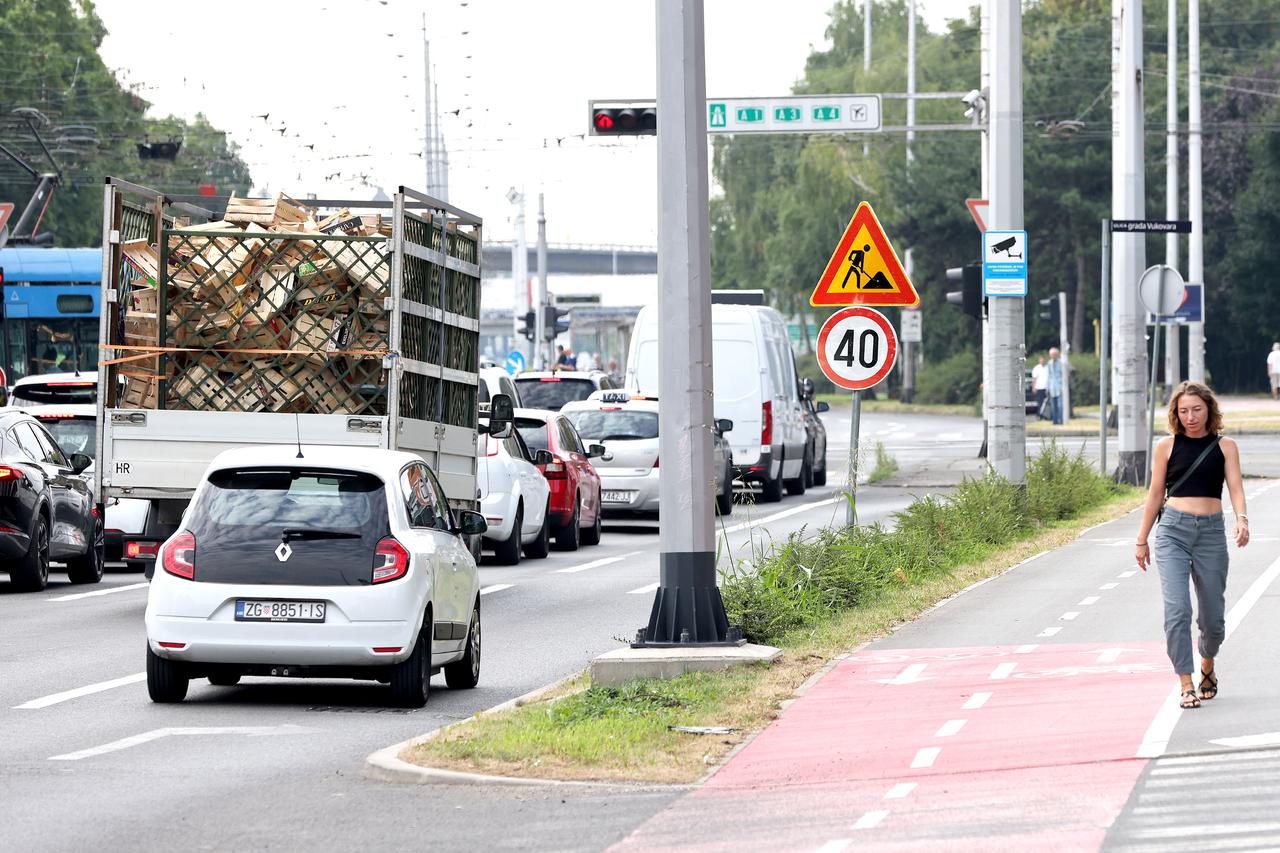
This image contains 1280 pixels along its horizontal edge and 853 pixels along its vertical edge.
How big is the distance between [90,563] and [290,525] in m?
9.88

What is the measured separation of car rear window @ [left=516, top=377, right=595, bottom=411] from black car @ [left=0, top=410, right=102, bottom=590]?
1439cm

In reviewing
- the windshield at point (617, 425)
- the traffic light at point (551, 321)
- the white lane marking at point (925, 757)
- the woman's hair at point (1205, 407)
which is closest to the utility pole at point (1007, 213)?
the windshield at point (617, 425)

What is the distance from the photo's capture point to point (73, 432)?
24.8 metres

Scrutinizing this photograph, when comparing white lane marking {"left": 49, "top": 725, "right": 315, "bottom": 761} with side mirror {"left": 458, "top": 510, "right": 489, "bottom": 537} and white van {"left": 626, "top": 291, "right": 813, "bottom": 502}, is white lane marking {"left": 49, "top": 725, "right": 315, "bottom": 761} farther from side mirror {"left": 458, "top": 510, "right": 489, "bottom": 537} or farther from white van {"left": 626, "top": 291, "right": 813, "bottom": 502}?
white van {"left": 626, "top": 291, "right": 813, "bottom": 502}

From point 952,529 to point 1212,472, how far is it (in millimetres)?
9666

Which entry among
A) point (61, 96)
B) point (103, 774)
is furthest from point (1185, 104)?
point (103, 774)

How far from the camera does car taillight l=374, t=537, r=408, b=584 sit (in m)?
12.9

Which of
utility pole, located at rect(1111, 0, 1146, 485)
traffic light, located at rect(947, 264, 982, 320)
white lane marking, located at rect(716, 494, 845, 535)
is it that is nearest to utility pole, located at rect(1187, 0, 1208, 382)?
utility pole, located at rect(1111, 0, 1146, 485)

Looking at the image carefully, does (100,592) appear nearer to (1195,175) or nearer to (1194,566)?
(1194,566)

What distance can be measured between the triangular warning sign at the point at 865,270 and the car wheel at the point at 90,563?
7.90 meters

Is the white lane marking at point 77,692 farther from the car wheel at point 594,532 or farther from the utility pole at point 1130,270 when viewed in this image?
the utility pole at point 1130,270

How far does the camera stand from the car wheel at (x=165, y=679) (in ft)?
42.7

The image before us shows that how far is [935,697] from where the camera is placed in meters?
12.4

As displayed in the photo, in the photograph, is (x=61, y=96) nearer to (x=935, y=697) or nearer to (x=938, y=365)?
(x=938, y=365)
